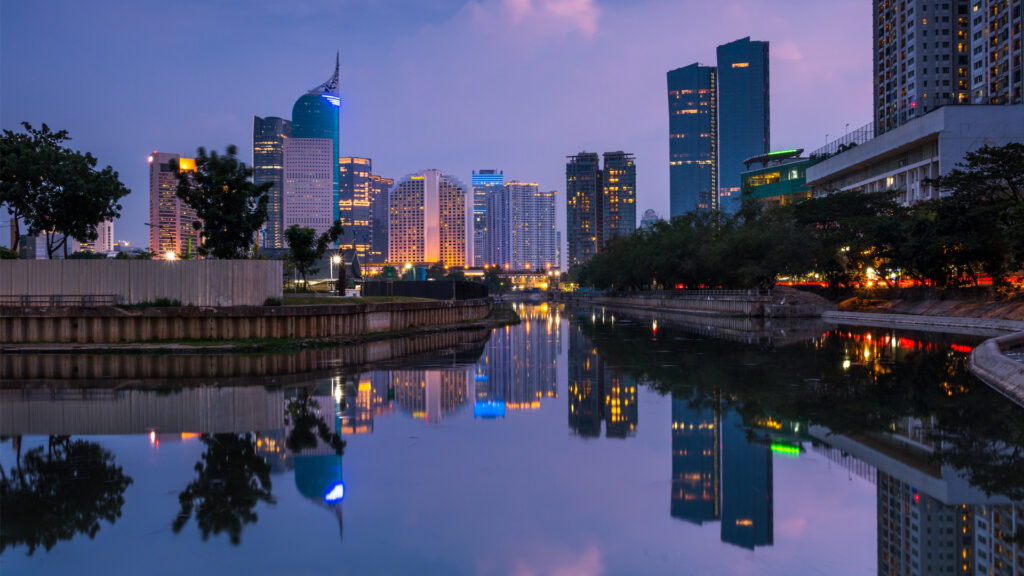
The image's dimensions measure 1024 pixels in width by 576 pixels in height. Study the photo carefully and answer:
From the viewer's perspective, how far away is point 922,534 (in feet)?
30.4

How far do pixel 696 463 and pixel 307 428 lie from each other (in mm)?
8694

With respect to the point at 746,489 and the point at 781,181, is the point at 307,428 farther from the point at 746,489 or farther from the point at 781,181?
the point at 781,181

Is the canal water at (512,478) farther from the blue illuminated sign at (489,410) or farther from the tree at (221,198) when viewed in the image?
the tree at (221,198)

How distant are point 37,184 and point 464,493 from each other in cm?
4764

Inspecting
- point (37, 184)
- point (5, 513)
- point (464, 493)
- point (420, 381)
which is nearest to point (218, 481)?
point (5, 513)

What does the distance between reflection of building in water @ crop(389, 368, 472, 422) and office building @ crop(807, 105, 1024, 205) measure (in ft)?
236

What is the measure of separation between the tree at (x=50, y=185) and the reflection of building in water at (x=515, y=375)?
1140 inches

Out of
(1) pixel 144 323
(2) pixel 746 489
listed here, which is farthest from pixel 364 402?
(1) pixel 144 323

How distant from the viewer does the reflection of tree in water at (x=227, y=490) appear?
10.1 m

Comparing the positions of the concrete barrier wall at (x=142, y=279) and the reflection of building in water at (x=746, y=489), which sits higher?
the concrete barrier wall at (x=142, y=279)

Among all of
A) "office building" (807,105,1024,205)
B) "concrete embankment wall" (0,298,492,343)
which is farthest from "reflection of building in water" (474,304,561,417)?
"office building" (807,105,1024,205)

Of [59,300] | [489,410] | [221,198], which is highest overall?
[221,198]

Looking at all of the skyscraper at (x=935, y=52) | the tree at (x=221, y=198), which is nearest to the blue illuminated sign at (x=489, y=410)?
the tree at (x=221, y=198)

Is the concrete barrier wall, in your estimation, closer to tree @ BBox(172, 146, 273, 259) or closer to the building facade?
tree @ BBox(172, 146, 273, 259)
